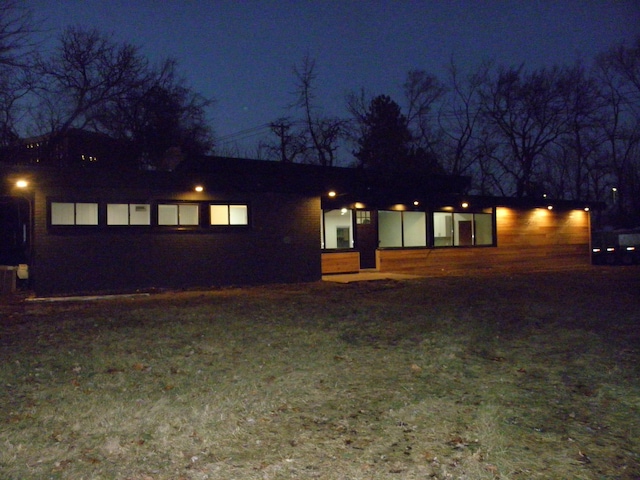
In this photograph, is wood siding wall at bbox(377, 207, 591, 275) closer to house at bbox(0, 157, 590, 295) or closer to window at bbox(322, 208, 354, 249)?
house at bbox(0, 157, 590, 295)

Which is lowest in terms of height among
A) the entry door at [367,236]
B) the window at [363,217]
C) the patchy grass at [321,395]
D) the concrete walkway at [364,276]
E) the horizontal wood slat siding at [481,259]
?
the patchy grass at [321,395]

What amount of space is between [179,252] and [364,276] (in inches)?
240

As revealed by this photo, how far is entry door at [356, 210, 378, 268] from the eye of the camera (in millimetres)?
20438

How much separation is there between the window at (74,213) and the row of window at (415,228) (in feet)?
24.6

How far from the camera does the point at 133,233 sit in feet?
50.3

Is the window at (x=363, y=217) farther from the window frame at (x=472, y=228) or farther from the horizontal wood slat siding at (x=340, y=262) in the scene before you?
the window frame at (x=472, y=228)

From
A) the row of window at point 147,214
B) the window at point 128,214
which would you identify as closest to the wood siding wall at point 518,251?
the row of window at point 147,214

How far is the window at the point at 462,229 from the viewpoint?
22.5 metres

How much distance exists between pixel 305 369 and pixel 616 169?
4299cm

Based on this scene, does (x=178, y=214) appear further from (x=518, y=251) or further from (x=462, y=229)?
(x=518, y=251)

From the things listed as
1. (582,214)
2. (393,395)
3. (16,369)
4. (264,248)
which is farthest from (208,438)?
(582,214)

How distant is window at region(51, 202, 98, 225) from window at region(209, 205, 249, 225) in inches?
121

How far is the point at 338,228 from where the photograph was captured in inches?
790

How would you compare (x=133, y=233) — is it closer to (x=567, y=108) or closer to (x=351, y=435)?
(x=351, y=435)
